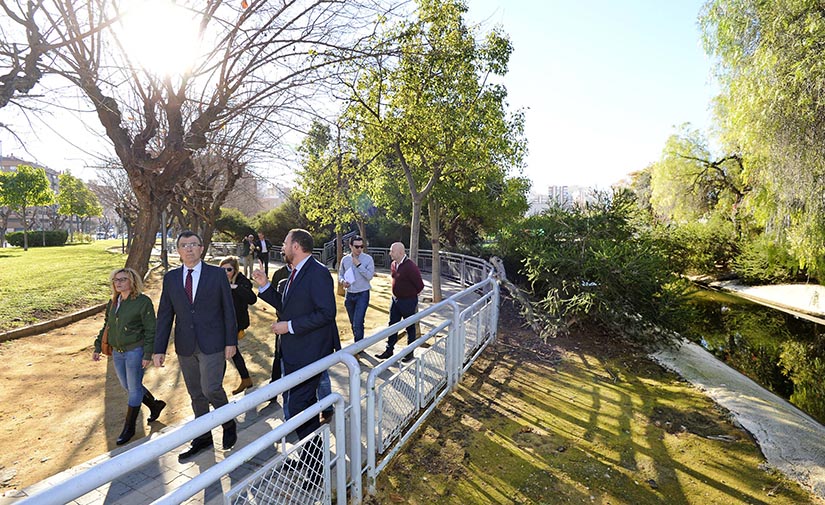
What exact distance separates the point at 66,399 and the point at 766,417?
27.1 feet

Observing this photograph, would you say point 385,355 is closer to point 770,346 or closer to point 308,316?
point 308,316

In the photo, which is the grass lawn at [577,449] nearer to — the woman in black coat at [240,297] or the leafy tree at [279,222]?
the woman in black coat at [240,297]

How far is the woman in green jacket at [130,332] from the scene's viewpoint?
3916mm

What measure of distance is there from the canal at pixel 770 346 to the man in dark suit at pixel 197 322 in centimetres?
807

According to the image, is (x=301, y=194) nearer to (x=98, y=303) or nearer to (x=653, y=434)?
(x=98, y=303)

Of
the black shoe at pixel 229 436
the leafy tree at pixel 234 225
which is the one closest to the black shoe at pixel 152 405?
Result: the black shoe at pixel 229 436

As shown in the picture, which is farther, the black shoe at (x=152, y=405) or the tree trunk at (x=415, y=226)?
the tree trunk at (x=415, y=226)

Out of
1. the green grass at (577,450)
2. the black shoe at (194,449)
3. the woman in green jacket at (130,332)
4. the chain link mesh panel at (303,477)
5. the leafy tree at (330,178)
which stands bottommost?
the green grass at (577,450)

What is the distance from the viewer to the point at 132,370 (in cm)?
400

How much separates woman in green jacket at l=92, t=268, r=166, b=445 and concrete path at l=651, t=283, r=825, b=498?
19.2ft

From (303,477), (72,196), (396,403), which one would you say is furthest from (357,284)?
(72,196)

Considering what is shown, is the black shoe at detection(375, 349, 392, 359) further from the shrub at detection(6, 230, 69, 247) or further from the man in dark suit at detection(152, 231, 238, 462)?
the shrub at detection(6, 230, 69, 247)

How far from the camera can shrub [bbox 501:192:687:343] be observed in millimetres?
7828

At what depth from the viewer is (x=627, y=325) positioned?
7961 millimetres
